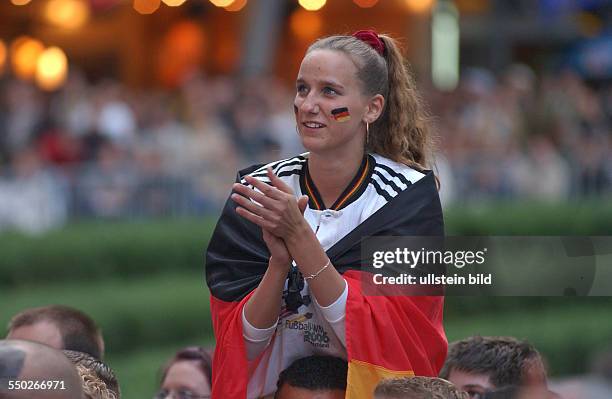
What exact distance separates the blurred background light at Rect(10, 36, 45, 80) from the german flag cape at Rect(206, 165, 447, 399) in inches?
536

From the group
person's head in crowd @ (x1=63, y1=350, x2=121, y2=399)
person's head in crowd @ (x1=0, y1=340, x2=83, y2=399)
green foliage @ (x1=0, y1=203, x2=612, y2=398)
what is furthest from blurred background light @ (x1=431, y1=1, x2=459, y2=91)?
person's head in crowd @ (x1=0, y1=340, x2=83, y2=399)

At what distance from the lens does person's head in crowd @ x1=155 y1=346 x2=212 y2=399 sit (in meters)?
5.22

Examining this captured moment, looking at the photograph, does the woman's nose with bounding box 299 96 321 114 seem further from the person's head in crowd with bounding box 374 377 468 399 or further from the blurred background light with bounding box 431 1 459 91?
the blurred background light with bounding box 431 1 459 91

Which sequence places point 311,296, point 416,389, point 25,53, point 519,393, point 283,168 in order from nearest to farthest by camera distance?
point 416,389 → point 311,296 → point 519,393 → point 283,168 → point 25,53

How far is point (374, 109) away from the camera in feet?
14.1

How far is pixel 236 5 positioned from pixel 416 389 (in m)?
17.6

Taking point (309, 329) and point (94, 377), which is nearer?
point (94, 377)

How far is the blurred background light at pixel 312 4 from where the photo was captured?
70.2 ft

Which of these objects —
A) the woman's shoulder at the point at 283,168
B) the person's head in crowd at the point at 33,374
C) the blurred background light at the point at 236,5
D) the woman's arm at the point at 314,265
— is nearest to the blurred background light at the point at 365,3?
Answer: the blurred background light at the point at 236,5

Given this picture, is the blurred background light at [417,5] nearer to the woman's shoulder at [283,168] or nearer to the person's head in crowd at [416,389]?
the woman's shoulder at [283,168]

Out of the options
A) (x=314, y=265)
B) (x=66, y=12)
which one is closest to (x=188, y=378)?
(x=314, y=265)

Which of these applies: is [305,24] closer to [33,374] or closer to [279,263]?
[279,263]

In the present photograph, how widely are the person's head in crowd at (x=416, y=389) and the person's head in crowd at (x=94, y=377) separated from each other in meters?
0.85

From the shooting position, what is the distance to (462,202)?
14.4 m
